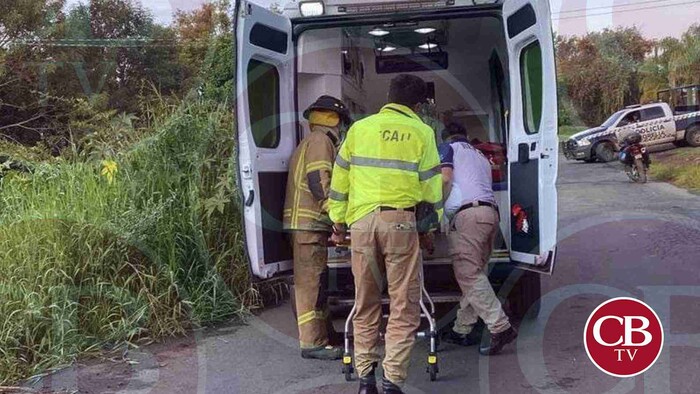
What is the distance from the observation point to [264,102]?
6.18m

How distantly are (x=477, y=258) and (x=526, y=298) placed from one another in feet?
3.82

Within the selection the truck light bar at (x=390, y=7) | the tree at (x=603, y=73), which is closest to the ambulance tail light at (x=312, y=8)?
the truck light bar at (x=390, y=7)

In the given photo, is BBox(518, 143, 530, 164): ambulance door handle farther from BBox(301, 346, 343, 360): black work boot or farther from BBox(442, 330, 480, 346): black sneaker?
BBox(301, 346, 343, 360): black work boot

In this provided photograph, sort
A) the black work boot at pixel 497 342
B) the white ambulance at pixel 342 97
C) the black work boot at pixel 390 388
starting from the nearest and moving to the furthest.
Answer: the black work boot at pixel 390 388 < the white ambulance at pixel 342 97 < the black work boot at pixel 497 342

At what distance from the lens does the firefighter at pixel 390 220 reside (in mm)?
4703

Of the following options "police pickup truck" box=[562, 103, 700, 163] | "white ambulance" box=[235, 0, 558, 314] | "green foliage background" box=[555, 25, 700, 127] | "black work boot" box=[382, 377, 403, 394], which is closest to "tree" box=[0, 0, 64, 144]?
"white ambulance" box=[235, 0, 558, 314]

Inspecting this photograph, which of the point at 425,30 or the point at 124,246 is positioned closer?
the point at 124,246

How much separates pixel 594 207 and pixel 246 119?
384 inches

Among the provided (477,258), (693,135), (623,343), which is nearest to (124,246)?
(477,258)

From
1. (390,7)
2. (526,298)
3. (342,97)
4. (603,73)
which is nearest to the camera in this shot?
(390,7)

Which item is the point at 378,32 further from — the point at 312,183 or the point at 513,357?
the point at 513,357

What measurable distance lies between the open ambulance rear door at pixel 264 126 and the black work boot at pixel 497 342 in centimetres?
157

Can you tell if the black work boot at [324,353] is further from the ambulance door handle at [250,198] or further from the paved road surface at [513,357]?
the ambulance door handle at [250,198]

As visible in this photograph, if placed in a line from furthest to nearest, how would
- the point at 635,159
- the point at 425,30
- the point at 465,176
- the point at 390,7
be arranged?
the point at 635,159, the point at 425,30, the point at 390,7, the point at 465,176
